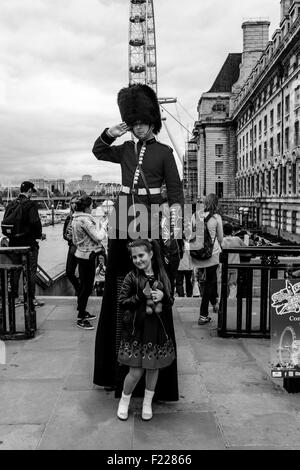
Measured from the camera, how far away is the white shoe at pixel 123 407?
3.37 m

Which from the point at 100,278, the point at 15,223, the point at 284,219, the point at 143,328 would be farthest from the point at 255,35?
the point at 143,328

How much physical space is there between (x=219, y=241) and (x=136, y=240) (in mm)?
3297

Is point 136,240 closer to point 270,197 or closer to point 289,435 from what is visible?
point 289,435

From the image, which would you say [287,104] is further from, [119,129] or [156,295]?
[156,295]

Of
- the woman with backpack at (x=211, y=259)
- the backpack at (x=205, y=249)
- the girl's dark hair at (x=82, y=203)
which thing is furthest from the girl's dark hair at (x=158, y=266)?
the girl's dark hair at (x=82, y=203)

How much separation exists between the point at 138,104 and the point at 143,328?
5.80 feet

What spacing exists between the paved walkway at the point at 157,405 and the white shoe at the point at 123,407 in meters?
0.05

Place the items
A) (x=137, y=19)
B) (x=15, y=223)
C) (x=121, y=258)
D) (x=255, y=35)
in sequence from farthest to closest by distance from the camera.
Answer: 1. (x=255, y=35)
2. (x=137, y=19)
3. (x=15, y=223)
4. (x=121, y=258)

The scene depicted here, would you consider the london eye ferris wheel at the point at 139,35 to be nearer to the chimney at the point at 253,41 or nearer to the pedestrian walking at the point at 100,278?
the chimney at the point at 253,41

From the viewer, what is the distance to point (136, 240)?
11.5 ft

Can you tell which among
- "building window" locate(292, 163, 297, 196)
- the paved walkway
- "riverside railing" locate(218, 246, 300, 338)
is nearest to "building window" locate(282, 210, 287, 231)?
"building window" locate(292, 163, 297, 196)

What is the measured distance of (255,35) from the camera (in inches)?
2771

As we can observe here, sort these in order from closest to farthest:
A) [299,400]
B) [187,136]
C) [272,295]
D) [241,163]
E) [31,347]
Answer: [299,400]
[272,295]
[31,347]
[241,163]
[187,136]

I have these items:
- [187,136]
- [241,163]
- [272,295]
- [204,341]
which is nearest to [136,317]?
[272,295]
